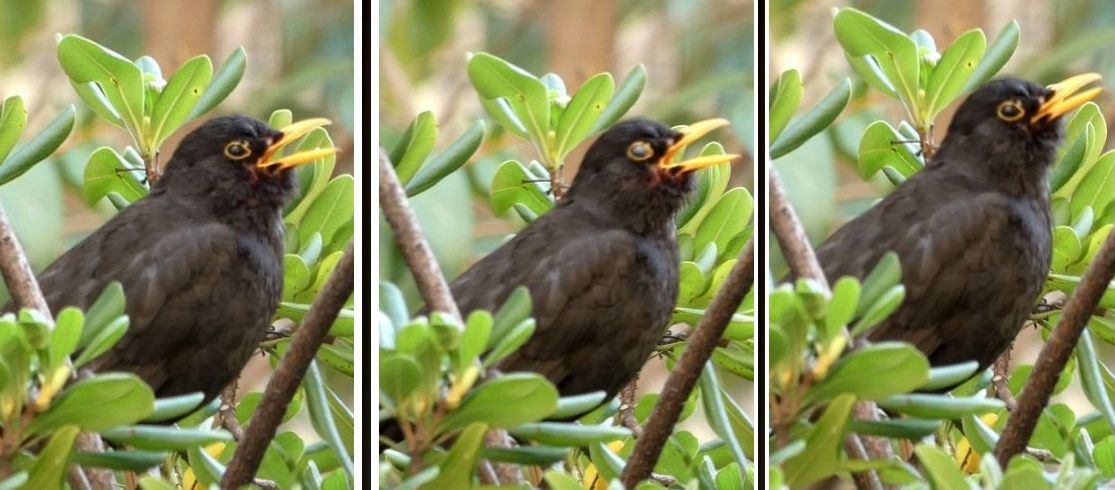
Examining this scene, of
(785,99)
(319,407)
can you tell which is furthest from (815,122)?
(319,407)

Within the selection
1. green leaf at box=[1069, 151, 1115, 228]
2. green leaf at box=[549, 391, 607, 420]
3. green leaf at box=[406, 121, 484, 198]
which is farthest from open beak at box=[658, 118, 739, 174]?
green leaf at box=[1069, 151, 1115, 228]

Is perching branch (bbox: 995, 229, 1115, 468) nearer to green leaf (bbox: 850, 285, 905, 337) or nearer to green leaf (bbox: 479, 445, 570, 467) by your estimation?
green leaf (bbox: 850, 285, 905, 337)

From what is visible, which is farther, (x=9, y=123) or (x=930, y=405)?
(x=930, y=405)

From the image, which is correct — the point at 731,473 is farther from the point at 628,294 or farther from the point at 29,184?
the point at 29,184

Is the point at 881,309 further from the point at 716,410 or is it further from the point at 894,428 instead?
the point at 716,410

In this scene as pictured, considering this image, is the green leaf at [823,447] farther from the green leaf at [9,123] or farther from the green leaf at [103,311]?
the green leaf at [9,123]

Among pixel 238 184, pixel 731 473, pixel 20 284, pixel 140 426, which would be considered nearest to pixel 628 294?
pixel 731 473
